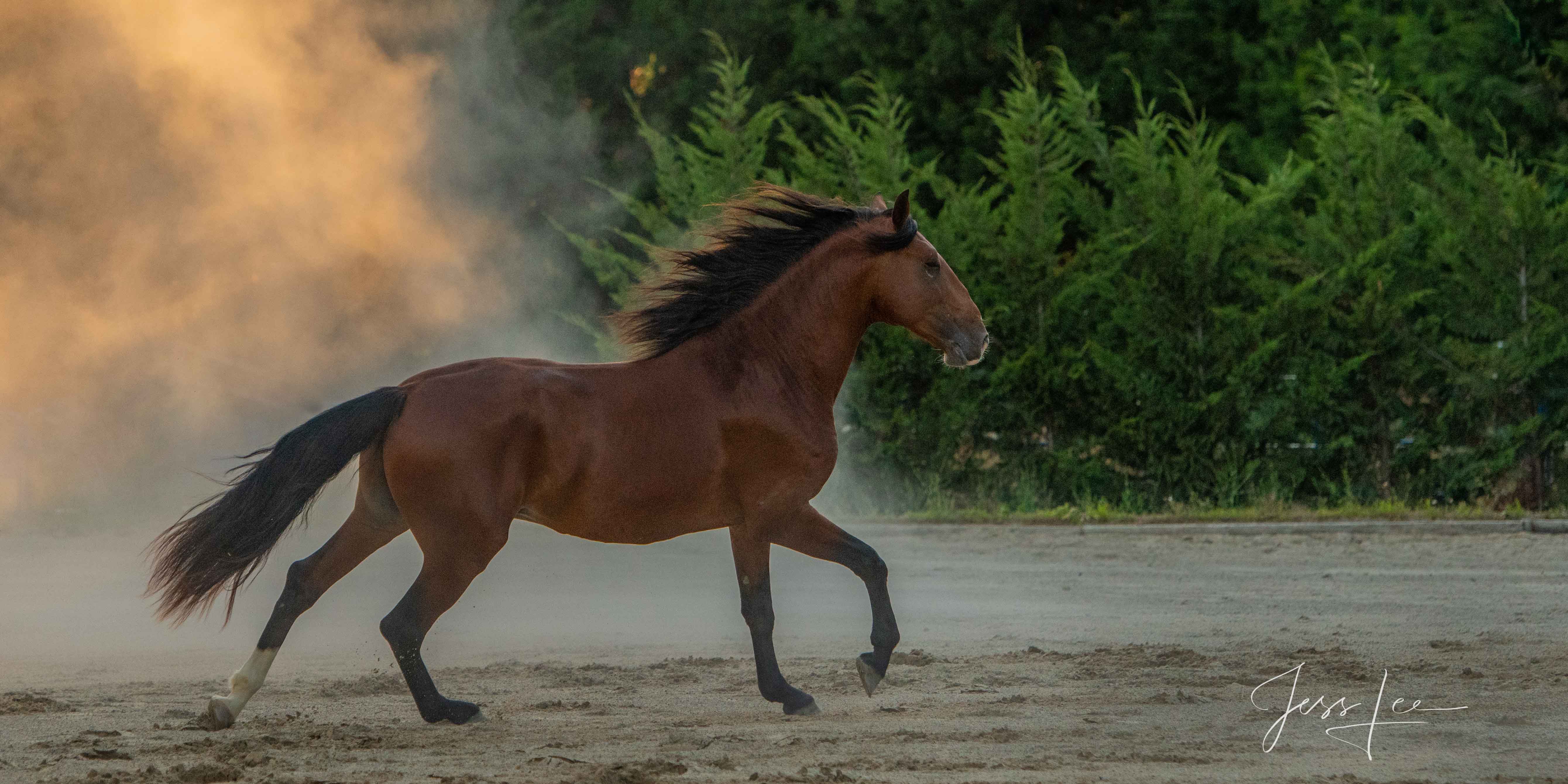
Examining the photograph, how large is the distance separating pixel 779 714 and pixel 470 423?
5.83ft

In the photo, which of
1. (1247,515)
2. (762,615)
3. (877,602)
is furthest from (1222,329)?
(762,615)

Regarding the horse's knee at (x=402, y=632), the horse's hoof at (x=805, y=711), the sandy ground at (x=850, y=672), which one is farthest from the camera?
the horse's hoof at (x=805, y=711)

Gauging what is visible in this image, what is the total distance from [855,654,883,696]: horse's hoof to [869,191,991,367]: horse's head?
1.34 m

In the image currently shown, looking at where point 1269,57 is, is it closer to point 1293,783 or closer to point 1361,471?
point 1361,471

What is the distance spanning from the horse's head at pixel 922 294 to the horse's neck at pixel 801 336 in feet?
0.42

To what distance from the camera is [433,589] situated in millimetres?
6262

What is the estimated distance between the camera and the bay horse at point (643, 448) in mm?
6277

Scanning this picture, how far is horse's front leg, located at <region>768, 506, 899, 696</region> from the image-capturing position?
6.77 meters

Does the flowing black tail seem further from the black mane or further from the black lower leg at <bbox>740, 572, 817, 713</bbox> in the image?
the black lower leg at <bbox>740, 572, 817, 713</bbox>

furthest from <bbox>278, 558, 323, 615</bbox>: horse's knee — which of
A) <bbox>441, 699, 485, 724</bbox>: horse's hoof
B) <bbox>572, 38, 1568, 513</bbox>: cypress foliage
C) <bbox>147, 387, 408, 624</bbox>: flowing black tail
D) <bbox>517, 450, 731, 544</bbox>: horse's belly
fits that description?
<bbox>572, 38, 1568, 513</bbox>: cypress foliage

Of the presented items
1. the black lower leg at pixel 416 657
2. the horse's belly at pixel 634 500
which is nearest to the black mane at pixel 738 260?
the horse's belly at pixel 634 500

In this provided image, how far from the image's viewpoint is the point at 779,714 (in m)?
6.66

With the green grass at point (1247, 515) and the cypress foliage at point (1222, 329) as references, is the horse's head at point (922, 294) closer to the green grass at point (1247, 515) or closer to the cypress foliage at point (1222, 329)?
the green grass at point (1247, 515)

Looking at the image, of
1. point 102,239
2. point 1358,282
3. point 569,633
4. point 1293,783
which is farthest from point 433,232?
point 1293,783
